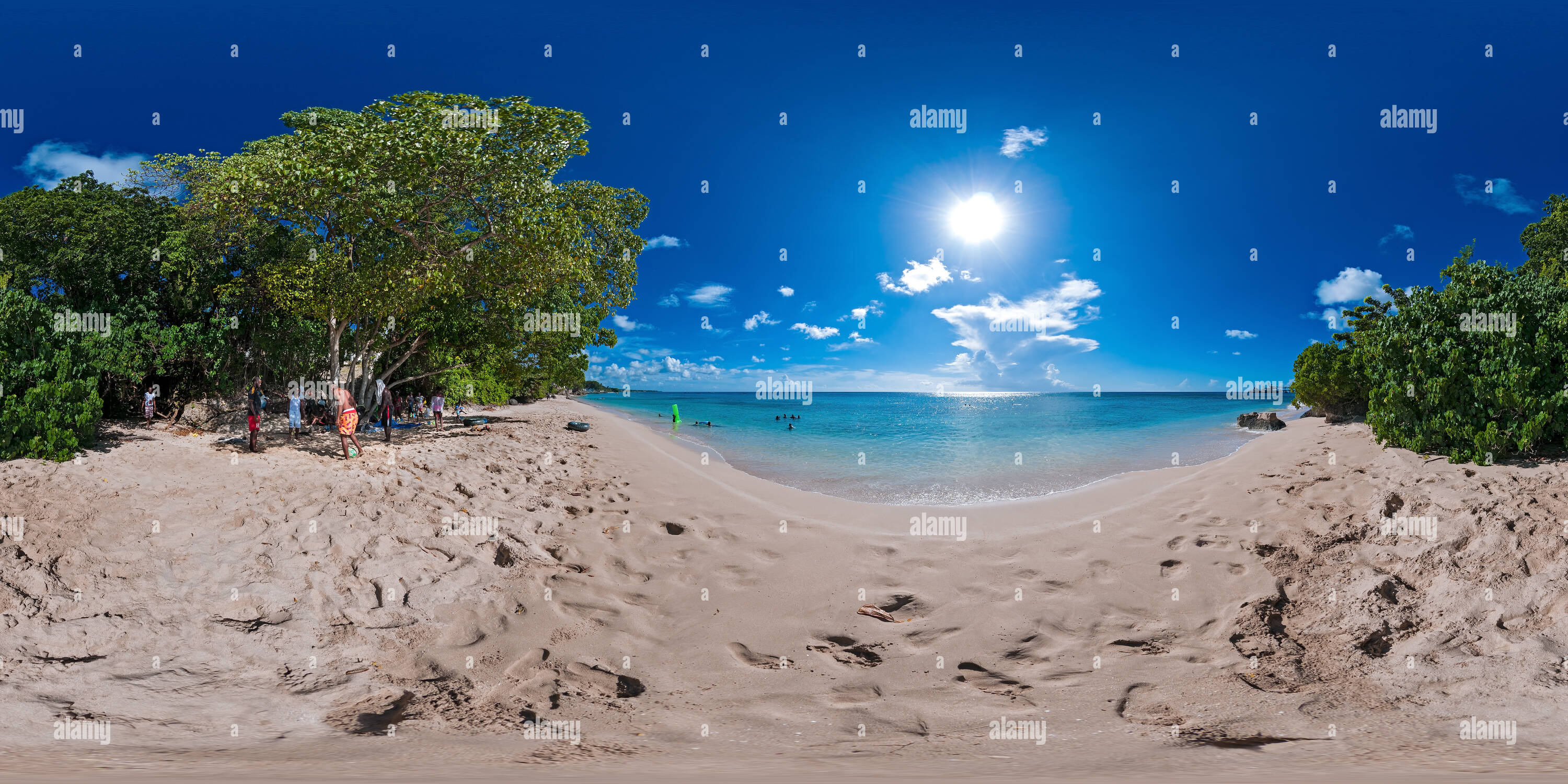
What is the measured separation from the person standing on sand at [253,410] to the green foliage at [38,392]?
2.36 metres

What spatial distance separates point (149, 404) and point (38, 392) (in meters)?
9.13

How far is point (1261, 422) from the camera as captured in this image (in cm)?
3431

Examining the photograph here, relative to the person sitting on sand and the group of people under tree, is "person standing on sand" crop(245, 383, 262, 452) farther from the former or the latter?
the person sitting on sand

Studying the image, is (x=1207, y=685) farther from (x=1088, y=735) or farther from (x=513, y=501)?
(x=513, y=501)

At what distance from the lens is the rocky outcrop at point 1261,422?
1321 inches

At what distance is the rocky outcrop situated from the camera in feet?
110

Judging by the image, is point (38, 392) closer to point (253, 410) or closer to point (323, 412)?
point (253, 410)

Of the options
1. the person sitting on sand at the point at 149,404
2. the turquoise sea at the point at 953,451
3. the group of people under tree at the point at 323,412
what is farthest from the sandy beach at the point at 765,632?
the person sitting on sand at the point at 149,404

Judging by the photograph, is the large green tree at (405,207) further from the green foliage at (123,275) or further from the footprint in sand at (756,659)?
the footprint in sand at (756,659)

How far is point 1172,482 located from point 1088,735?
10675 mm

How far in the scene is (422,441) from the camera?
56.3ft

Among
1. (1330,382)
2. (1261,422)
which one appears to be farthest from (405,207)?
(1261,422)

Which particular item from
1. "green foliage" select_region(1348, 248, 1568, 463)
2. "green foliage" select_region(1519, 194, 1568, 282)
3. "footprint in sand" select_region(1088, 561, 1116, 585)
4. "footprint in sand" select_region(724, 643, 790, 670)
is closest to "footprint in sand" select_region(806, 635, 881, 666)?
"footprint in sand" select_region(724, 643, 790, 670)

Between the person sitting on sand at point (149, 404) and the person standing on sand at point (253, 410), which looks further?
the person sitting on sand at point (149, 404)
